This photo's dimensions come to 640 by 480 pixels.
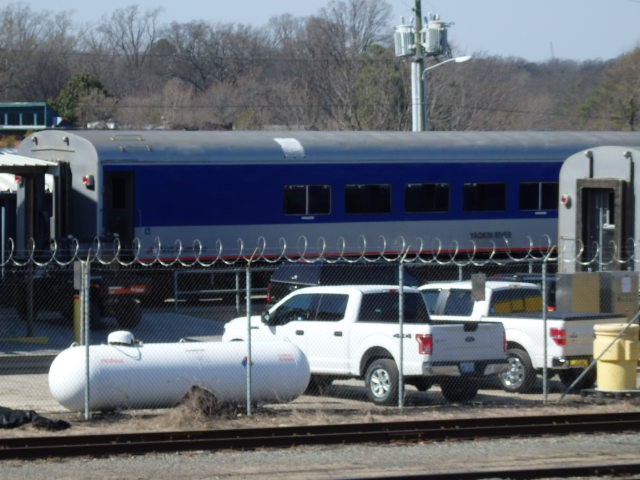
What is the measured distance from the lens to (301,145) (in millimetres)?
31109

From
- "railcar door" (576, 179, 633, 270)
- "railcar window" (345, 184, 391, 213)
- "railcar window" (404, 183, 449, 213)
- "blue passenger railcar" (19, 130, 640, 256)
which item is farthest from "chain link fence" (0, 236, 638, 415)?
"railcar window" (404, 183, 449, 213)

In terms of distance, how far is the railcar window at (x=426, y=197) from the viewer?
A: 32062mm

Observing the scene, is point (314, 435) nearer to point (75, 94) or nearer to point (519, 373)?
point (519, 373)

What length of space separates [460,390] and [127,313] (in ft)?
30.6

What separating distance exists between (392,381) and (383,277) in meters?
9.59

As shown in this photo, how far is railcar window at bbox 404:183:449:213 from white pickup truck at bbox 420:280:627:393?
40.0ft

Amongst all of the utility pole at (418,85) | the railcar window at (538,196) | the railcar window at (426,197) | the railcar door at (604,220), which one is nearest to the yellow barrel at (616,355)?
the railcar door at (604,220)

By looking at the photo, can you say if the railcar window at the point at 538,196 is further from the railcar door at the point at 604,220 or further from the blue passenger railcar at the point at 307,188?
the railcar door at the point at 604,220

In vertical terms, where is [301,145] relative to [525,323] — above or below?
above

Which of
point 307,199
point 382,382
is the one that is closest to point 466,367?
point 382,382

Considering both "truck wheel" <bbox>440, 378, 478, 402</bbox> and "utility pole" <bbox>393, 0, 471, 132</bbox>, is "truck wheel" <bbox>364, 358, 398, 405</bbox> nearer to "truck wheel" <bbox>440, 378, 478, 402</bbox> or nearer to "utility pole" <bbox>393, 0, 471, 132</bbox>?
"truck wheel" <bbox>440, 378, 478, 402</bbox>

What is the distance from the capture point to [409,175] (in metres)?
32.1

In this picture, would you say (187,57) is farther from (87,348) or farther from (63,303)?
(87,348)

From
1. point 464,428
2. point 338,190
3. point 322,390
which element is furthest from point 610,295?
point 338,190
